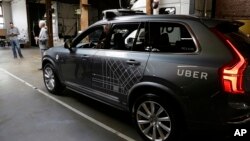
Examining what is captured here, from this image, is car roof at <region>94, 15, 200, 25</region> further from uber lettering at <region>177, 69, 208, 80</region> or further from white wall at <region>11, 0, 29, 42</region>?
white wall at <region>11, 0, 29, 42</region>

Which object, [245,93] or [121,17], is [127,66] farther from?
[245,93]

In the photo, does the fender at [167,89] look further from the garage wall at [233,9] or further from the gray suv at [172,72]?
the garage wall at [233,9]

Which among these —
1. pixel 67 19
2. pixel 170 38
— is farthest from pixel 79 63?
pixel 67 19

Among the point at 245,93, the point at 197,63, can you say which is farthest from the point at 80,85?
the point at 245,93

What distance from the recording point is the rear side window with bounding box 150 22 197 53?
304cm

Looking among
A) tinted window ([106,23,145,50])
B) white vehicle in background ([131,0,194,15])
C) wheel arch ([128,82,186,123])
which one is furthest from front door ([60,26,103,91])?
white vehicle in background ([131,0,194,15])

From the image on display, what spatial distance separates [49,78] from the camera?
5.80 m

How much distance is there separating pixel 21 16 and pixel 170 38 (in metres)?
20.5

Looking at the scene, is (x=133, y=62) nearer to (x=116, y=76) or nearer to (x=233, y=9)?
(x=116, y=76)

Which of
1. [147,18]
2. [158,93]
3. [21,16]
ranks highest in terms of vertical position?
[21,16]

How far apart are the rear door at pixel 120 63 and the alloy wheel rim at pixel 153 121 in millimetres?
364

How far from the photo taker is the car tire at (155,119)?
3046mm

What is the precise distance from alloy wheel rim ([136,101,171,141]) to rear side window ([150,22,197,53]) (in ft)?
2.40

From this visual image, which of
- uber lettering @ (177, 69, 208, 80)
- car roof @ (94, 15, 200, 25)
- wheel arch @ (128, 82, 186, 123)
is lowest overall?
wheel arch @ (128, 82, 186, 123)
